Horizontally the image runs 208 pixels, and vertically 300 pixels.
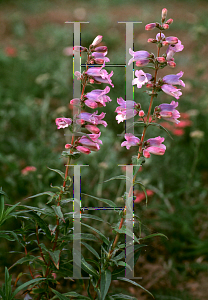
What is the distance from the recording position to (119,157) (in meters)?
3.36

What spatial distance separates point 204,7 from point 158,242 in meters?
8.06

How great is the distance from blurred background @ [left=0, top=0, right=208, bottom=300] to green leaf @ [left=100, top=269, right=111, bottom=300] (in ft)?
0.81

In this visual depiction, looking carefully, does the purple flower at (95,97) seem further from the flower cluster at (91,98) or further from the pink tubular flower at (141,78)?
the pink tubular flower at (141,78)

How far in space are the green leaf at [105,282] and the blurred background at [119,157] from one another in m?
0.25

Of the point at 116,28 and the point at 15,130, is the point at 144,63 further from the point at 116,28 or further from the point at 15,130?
the point at 116,28

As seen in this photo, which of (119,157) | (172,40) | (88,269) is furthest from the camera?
(119,157)

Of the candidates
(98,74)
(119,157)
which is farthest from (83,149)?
(119,157)

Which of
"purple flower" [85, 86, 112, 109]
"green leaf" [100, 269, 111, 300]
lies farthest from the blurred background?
"purple flower" [85, 86, 112, 109]

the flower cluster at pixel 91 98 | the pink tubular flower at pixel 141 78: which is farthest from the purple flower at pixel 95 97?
the pink tubular flower at pixel 141 78

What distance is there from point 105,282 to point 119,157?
7.03ft

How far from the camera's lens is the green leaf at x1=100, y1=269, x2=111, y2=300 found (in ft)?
4.03

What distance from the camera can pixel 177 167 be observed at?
295 centimetres

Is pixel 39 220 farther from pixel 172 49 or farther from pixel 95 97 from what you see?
pixel 172 49

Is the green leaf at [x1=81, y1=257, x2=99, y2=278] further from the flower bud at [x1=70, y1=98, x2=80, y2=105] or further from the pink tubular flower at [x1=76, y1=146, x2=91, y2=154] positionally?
the flower bud at [x1=70, y1=98, x2=80, y2=105]
